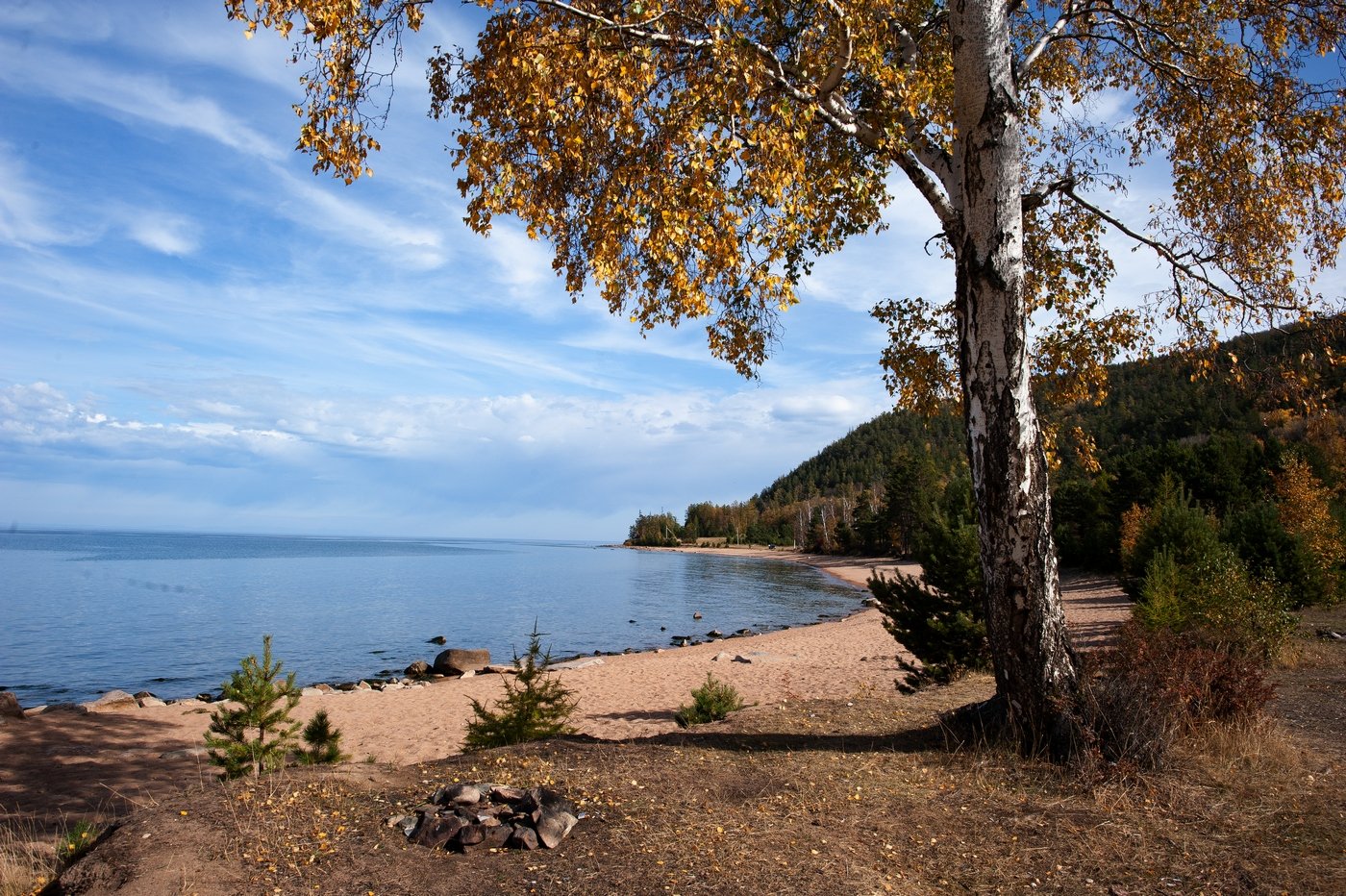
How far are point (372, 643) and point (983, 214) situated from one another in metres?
31.8

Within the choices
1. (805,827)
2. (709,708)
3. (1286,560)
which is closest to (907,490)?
(1286,560)

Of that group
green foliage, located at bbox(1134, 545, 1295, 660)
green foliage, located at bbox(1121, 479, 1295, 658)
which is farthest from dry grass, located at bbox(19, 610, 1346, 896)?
green foliage, located at bbox(1134, 545, 1295, 660)

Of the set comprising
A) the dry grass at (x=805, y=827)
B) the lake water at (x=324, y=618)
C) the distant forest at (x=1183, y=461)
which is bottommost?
the lake water at (x=324, y=618)

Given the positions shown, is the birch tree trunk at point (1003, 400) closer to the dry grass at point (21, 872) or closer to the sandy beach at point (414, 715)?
the sandy beach at point (414, 715)

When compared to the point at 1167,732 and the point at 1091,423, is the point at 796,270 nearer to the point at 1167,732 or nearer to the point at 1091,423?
the point at 1167,732

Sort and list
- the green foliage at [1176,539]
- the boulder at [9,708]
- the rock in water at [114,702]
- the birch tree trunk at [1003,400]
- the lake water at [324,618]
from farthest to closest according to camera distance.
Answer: the lake water at [324,618] → the green foliage at [1176,539] → the rock in water at [114,702] → the boulder at [9,708] → the birch tree trunk at [1003,400]

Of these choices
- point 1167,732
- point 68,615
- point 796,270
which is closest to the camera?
point 1167,732

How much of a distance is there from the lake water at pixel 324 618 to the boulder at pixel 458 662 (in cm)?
177

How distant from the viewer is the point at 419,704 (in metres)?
18.7

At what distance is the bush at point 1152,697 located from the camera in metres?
6.08

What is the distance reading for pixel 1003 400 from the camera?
6.37 metres

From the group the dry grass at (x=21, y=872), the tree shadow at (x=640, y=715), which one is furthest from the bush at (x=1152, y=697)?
the tree shadow at (x=640, y=715)

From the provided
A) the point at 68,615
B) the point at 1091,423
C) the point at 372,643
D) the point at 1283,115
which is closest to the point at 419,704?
the point at 372,643

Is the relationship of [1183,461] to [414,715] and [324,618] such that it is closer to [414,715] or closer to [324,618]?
[414,715]
